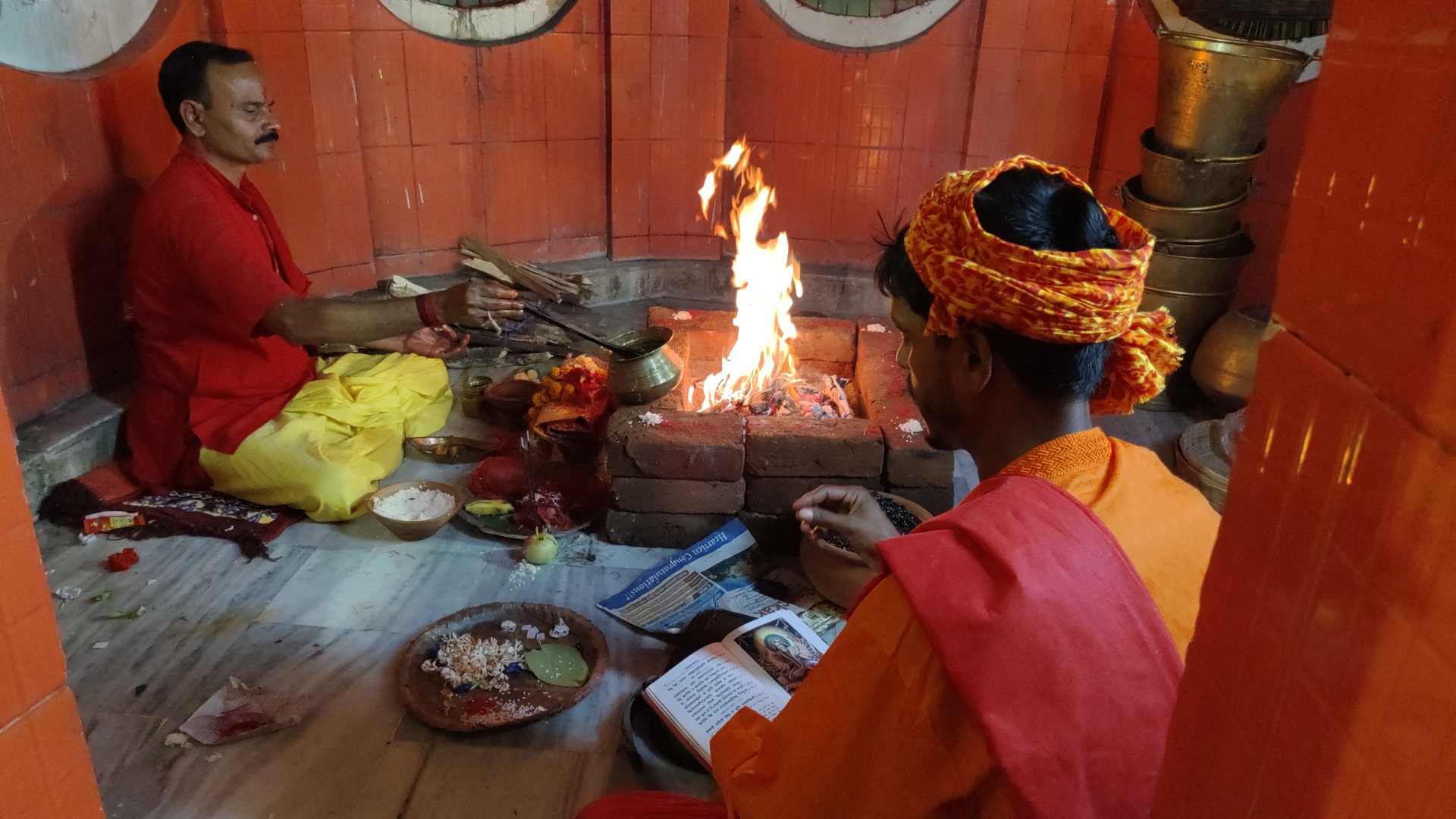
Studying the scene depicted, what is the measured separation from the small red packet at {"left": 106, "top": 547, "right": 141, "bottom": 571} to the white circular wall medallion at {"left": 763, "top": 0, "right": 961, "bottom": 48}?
14.4ft

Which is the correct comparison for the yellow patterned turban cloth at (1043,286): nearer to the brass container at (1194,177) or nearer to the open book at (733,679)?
the open book at (733,679)

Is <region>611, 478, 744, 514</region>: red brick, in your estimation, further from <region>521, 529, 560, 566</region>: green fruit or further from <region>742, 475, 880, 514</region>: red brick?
<region>521, 529, 560, 566</region>: green fruit

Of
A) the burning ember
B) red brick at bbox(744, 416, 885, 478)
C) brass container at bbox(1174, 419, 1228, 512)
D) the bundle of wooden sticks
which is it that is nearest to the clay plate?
red brick at bbox(744, 416, 885, 478)

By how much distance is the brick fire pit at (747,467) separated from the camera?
3.35 metres

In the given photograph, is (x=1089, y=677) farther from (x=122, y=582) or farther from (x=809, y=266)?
(x=809, y=266)

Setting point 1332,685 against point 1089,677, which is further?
point 1089,677

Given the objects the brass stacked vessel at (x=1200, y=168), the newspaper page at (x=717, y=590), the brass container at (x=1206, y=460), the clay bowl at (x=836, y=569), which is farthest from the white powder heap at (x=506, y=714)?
the brass stacked vessel at (x=1200, y=168)

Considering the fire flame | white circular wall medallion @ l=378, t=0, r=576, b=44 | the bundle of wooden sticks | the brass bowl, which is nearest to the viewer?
the fire flame

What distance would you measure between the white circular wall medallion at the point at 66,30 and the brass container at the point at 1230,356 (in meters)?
5.27

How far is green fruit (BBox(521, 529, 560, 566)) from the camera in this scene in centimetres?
340

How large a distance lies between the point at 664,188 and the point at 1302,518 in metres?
5.63

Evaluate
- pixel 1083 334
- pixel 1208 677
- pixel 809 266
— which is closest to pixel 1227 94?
pixel 809 266

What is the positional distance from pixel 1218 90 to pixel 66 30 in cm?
496

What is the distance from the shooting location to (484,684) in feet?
8.94
